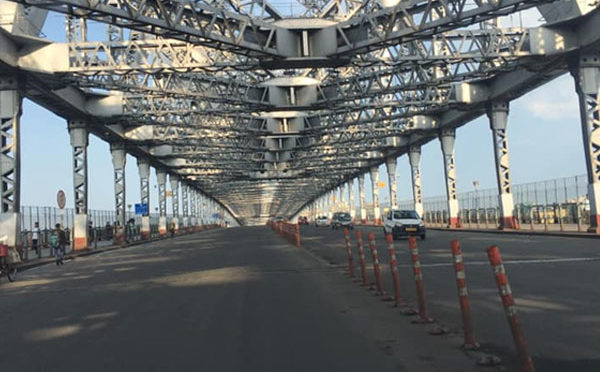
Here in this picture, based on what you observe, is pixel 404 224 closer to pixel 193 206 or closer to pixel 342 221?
pixel 342 221

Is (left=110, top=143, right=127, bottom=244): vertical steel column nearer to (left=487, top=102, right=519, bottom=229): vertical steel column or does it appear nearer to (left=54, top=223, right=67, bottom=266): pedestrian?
(left=54, top=223, right=67, bottom=266): pedestrian

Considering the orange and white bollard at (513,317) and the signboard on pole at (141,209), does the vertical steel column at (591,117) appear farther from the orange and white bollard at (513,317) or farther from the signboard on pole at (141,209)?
the signboard on pole at (141,209)

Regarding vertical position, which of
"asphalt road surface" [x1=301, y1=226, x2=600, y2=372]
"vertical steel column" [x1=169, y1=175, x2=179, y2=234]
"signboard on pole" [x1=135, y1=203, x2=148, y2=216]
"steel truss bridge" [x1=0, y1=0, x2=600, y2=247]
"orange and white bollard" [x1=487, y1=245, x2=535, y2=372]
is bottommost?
"asphalt road surface" [x1=301, y1=226, x2=600, y2=372]

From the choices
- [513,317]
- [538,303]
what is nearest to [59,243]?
[538,303]

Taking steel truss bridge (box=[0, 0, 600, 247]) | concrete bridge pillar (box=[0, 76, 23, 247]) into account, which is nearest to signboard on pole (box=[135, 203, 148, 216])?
steel truss bridge (box=[0, 0, 600, 247])

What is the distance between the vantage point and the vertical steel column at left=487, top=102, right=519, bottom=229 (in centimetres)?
3881

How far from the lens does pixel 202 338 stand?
804 cm

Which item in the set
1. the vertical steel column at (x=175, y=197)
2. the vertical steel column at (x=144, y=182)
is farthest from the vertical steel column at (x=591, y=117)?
the vertical steel column at (x=175, y=197)

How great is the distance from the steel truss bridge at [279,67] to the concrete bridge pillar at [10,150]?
2.3 inches

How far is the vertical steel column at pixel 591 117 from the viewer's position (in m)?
28.8

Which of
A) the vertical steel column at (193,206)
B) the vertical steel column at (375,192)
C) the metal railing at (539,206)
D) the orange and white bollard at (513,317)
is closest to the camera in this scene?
the orange and white bollard at (513,317)

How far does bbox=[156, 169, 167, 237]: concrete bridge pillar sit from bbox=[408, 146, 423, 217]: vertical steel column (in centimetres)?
2758

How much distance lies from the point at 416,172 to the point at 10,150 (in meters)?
41.7

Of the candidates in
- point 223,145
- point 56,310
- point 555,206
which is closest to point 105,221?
point 223,145
